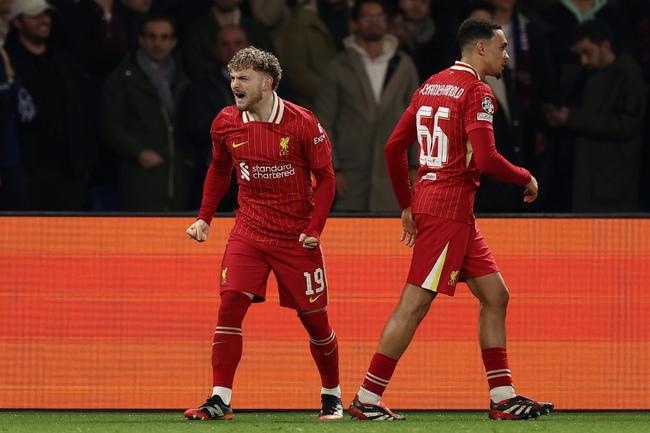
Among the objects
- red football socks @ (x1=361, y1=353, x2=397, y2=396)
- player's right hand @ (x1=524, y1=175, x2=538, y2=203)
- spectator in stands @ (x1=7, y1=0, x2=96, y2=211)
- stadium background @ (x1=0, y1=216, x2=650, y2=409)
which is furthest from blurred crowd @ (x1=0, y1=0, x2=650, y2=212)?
player's right hand @ (x1=524, y1=175, x2=538, y2=203)

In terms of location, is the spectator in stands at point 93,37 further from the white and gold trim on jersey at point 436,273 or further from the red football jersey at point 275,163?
the white and gold trim on jersey at point 436,273

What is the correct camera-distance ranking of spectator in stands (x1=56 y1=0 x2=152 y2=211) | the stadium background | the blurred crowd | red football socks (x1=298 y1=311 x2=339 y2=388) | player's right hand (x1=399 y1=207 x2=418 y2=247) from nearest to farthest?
player's right hand (x1=399 y1=207 x2=418 y2=247) → red football socks (x1=298 y1=311 x2=339 y2=388) → the stadium background → the blurred crowd → spectator in stands (x1=56 y1=0 x2=152 y2=211)

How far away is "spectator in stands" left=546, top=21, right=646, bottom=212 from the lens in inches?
420

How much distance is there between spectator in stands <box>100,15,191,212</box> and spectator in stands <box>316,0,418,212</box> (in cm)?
115

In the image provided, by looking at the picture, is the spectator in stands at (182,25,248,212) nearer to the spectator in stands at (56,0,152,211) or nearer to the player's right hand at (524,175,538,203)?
the spectator in stands at (56,0,152,211)

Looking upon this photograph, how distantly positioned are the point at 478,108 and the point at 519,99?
4299 millimetres

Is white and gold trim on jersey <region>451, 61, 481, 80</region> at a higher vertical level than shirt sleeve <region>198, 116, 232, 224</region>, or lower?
higher

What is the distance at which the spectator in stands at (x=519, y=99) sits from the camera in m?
10.5

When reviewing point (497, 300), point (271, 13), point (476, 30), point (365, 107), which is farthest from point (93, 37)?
point (497, 300)

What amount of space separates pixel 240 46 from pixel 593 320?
4.16m

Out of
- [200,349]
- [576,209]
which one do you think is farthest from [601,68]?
[200,349]

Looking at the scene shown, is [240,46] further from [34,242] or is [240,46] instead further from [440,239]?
[440,239]

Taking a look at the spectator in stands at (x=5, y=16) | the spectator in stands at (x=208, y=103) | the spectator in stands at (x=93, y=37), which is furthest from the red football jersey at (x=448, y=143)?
the spectator in stands at (x=5, y=16)

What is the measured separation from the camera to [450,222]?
6.57 meters
